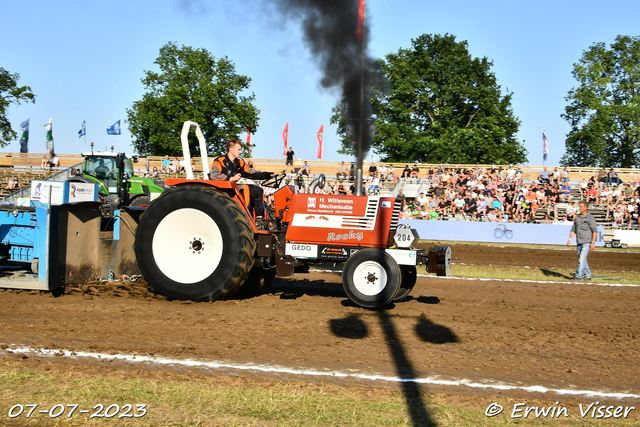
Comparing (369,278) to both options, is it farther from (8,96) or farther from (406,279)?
(8,96)

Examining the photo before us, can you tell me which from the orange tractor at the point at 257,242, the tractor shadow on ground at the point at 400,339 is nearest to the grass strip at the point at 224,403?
the tractor shadow on ground at the point at 400,339

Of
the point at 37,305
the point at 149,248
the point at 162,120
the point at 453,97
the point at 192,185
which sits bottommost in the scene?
the point at 37,305

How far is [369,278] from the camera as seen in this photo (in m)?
6.63

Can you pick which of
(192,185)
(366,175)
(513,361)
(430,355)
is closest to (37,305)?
(192,185)

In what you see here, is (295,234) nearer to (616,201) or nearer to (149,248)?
A: (149,248)

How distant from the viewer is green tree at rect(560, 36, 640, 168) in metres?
39.4

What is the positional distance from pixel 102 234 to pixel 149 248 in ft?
3.28

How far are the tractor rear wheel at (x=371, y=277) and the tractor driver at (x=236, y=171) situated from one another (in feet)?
4.45

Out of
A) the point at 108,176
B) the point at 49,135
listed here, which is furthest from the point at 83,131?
the point at 108,176

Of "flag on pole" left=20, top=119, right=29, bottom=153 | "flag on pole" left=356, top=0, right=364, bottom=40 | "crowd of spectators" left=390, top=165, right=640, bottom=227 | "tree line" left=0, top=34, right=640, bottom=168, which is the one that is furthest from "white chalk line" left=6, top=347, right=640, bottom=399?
"flag on pole" left=20, top=119, right=29, bottom=153

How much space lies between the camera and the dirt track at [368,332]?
4.56 m

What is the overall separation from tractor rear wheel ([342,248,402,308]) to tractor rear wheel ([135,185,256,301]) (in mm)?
1171

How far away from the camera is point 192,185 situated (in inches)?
273

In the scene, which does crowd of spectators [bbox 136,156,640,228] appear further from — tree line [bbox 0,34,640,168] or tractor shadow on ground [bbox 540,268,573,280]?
tree line [bbox 0,34,640,168]
